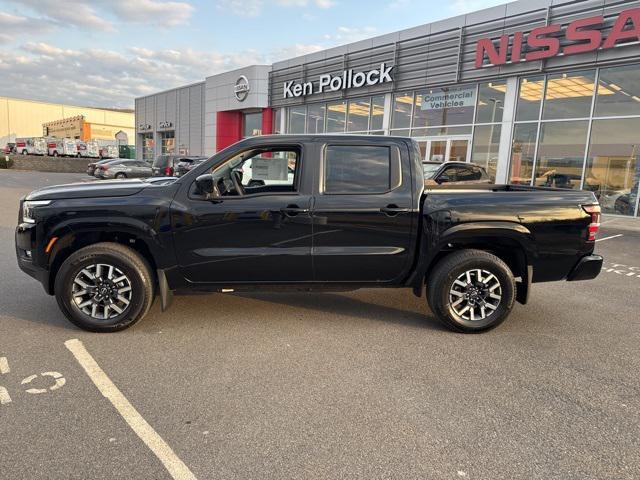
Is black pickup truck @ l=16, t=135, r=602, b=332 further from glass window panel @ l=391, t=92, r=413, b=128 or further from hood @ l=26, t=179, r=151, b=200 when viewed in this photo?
glass window panel @ l=391, t=92, r=413, b=128

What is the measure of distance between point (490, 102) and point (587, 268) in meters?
14.3

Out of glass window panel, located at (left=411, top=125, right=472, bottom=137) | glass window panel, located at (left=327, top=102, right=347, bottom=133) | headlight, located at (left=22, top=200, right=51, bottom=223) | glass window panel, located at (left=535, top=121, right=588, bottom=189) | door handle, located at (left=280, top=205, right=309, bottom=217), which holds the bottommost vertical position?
headlight, located at (left=22, top=200, right=51, bottom=223)

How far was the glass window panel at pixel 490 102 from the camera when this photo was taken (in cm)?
1647

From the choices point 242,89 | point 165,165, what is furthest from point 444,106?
point 242,89

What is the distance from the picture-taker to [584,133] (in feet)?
47.3

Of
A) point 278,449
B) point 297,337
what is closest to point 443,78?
point 297,337

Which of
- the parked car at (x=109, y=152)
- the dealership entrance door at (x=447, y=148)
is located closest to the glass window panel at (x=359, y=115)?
the dealership entrance door at (x=447, y=148)

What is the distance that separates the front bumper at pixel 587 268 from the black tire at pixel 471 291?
0.67 m

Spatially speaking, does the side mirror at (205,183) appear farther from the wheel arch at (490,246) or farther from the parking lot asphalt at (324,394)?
the wheel arch at (490,246)

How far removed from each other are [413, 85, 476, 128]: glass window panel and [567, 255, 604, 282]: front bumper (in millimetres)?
14364

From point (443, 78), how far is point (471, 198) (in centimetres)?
1547

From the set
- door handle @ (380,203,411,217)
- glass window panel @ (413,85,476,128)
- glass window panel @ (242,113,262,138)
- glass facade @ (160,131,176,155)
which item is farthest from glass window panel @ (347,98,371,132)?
glass facade @ (160,131,176,155)

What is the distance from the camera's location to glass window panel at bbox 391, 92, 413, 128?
19.6m

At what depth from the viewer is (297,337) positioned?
4102 mm
